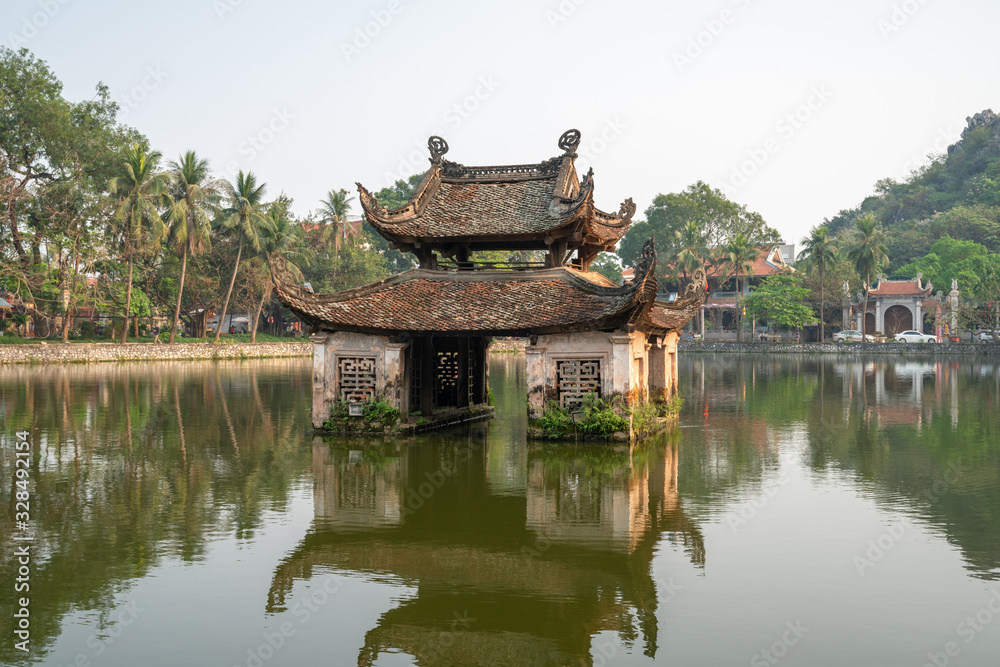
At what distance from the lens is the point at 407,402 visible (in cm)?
2020

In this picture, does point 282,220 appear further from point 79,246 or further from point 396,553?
point 396,553

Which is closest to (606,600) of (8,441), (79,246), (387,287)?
(387,287)

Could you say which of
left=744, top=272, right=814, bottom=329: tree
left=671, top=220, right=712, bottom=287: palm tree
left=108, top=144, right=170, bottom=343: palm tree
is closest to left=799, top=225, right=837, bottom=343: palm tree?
left=744, top=272, right=814, bottom=329: tree

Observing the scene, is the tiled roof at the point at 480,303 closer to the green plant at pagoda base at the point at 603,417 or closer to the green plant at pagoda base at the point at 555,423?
the green plant at pagoda base at the point at 603,417

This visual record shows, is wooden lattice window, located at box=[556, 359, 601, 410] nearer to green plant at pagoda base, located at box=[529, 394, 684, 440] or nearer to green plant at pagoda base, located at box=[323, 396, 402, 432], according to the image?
green plant at pagoda base, located at box=[529, 394, 684, 440]

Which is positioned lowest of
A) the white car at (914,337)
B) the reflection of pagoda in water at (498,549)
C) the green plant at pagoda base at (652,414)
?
the reflection of pagoda in water at (498,549)

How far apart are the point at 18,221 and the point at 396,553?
2065 inches

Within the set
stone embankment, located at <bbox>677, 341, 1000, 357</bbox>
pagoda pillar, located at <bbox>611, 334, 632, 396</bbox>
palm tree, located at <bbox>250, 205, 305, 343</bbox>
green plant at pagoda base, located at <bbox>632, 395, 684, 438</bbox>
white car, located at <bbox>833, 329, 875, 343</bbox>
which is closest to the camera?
pagoda pillar, located at <bbox>611, 334, 632, 396</bbox>

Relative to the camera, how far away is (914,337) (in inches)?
2803

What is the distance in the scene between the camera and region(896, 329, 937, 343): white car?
230 ft

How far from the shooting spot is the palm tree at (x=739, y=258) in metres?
76.5

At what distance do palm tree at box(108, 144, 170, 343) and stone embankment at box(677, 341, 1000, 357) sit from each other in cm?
3946

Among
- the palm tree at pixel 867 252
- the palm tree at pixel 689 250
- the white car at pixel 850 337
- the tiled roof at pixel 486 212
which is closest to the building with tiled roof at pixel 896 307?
the white car at pixel 850 337

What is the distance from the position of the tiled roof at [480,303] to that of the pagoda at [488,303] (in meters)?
0.03
